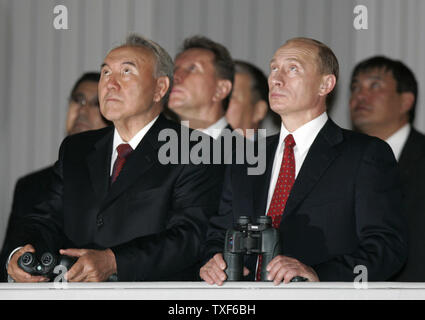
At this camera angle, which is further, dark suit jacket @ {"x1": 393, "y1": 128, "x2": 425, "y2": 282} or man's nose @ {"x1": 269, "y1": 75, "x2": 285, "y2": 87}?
dark suit jacket @ {"x1": 393, "y1": 128, "x2": 425, "y2": 282}

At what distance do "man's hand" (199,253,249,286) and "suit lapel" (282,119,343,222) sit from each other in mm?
347

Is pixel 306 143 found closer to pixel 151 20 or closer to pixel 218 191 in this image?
pixel 218 191

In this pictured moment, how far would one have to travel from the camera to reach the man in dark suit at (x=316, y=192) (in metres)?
2.97

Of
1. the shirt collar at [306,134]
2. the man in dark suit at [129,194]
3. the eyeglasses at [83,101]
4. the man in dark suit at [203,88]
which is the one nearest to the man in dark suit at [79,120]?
the eyeglasses at [83,101]

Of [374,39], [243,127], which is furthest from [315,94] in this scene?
[374,39]

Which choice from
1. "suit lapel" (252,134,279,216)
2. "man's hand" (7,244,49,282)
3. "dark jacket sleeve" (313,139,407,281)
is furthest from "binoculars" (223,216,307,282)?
"man's hand" (7,244,49,282)

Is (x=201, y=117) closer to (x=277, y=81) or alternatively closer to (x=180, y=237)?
(x=277, y=81)

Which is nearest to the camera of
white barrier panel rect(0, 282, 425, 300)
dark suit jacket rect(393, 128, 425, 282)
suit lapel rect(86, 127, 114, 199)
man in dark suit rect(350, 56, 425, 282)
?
white barrier panel rect(0, 282, 425, 300)

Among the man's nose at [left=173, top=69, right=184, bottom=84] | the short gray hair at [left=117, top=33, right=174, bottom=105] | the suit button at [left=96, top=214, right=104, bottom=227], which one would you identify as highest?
the short gray hair at [left=117, top=33, right=174, bottom=105]

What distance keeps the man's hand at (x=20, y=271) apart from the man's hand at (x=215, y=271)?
1.93 feet

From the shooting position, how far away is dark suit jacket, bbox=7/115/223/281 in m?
3.20

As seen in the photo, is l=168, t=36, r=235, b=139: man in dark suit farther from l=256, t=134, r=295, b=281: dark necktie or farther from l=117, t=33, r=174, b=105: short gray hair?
l=256, t=134, r=295, b=281: dark necktie

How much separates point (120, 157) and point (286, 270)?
3.35ft

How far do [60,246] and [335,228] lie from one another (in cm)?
111
